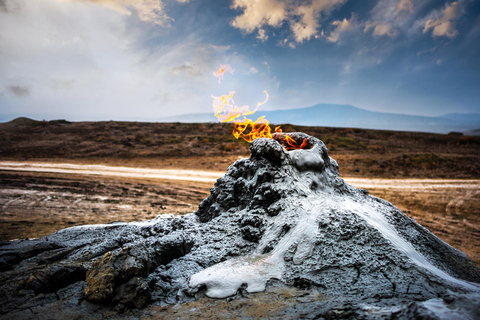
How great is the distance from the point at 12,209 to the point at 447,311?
10.4 meters

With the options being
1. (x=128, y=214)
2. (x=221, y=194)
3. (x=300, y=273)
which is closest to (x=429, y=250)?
(x=300, y=273)

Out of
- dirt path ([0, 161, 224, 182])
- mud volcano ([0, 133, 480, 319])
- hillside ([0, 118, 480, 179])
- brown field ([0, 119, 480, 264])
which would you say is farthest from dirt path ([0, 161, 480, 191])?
mud volcano ([0, 133, 480, 319])

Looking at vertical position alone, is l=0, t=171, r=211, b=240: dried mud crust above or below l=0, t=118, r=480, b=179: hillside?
below

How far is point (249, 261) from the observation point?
300cm

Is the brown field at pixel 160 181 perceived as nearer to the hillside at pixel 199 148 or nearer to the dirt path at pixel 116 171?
the hillside at pixel 199 148

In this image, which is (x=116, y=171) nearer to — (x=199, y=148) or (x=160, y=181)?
(x=160, y=181)

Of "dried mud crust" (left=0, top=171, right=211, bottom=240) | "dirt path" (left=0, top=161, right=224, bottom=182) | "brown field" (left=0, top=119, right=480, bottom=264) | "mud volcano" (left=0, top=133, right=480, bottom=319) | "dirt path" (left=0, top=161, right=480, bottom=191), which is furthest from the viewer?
"dirt path" (left=0, top=161, right=224, bottom=182)

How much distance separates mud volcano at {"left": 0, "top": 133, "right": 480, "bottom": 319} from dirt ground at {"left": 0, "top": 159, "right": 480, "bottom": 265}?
301 centimetres

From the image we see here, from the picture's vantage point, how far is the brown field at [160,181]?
24.1 feet

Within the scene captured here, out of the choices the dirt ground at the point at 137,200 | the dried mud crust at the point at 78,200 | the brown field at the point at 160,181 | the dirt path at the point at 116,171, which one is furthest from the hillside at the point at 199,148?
the dried mud crust at the point at 78,200

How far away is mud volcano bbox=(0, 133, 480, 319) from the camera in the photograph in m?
2.26

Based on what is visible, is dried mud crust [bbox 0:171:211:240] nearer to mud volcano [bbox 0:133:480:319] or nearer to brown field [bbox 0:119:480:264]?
brown field [bbox 0:119:480:264]

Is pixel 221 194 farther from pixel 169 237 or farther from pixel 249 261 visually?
pixel 249 261

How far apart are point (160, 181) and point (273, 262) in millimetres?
11013
